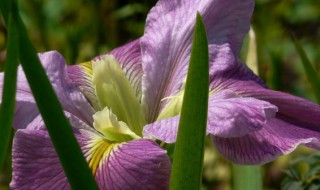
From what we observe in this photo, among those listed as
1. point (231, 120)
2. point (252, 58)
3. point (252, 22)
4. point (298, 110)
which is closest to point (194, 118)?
point (231, 120)

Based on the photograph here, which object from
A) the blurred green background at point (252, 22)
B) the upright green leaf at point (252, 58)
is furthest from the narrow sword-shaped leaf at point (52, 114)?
the blurred green background at point (252, 22)

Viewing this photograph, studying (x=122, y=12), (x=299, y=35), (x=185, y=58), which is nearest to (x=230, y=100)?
(x=185, y=58)

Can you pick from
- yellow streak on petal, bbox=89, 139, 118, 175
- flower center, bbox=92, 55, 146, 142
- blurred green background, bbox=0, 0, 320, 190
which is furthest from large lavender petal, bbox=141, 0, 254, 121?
blurred green background, bbox=0, 0, 320, 190

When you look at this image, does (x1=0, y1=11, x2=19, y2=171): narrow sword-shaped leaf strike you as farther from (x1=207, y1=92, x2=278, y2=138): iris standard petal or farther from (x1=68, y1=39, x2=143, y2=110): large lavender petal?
(x1=68, y1=39, x2=143, y2=110): large lavender petal

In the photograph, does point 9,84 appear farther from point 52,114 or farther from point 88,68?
point 88,68

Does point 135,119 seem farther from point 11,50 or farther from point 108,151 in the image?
point 11,50
